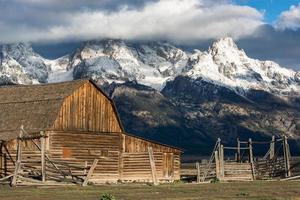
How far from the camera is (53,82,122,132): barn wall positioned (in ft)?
226

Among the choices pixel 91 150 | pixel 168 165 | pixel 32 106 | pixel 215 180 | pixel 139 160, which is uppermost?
pixel 32 106

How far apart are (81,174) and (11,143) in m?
8.62

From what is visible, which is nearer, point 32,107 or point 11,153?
point 11,153

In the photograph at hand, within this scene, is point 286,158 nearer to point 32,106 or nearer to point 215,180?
point 215,180

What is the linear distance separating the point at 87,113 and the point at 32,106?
5047 mm

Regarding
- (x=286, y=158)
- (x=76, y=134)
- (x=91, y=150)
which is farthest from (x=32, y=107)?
(x=286, y=158)

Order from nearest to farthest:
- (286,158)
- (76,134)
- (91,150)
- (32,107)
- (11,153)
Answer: (11,153) < (76,134) < (286,158) < (32,107) < (91,150)

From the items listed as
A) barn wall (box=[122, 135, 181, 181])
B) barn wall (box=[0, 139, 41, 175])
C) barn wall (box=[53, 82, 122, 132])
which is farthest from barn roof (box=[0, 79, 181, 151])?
barn wall (box=[122, 135, 181, 181])

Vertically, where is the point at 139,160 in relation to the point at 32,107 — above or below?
below

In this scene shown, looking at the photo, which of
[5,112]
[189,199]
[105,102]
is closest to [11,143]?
[5,112]

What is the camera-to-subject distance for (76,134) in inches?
2724

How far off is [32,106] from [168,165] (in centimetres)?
1505

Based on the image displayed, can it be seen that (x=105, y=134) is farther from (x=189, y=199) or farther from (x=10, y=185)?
(x=189, y=199)

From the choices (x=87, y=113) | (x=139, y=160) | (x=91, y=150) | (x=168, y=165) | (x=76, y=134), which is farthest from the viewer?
(x=168, y=165)
